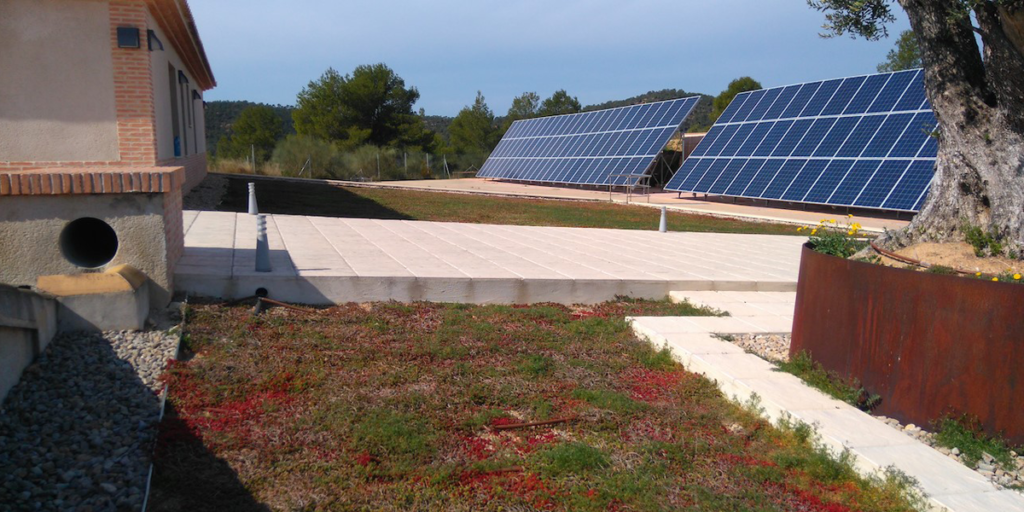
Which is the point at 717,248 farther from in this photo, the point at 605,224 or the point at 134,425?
the point at 134,425

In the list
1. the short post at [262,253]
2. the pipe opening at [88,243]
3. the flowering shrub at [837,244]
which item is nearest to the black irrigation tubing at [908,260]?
the flowering shrub at [837,244]

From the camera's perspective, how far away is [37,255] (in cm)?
515

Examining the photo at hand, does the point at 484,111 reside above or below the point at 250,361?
above

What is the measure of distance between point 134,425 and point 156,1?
336 inches

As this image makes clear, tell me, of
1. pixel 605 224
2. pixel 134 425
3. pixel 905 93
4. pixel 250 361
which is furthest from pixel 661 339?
pixel 905 93

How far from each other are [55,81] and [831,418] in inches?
401

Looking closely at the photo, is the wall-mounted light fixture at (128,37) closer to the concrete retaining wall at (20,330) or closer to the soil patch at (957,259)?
the concrete retaining wall at (20,330)

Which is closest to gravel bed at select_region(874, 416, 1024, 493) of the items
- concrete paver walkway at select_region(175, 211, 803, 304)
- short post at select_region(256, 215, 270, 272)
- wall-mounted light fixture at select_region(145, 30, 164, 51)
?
concrete paver walkway at select_region(175, 211, 803, 304)

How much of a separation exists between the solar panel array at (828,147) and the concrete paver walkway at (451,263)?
7990mm

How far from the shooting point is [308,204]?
17359 mm

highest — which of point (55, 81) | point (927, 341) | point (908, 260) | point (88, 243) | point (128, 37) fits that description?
point (128, 37)

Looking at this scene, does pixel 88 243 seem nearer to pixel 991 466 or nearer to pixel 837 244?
pixel 837 244

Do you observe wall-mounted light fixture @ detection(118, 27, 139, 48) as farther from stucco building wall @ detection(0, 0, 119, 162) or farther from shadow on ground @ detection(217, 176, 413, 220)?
shadow on ground @ detection(217, 176, 413, 220)

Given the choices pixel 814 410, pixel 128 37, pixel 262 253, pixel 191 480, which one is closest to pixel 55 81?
pixel 128 37
